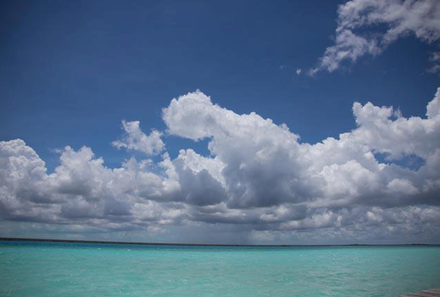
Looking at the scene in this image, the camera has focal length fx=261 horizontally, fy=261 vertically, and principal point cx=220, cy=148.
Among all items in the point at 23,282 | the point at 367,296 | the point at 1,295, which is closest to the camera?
the point at 1,295

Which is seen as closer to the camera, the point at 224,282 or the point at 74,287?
the point at 74,287

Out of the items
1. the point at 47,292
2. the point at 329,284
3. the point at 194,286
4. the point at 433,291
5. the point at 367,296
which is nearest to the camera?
the point at 433,291

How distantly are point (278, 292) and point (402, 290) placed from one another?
34.2 feet

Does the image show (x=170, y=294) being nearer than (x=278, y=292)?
Yes

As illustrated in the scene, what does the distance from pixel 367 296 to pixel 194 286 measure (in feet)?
45.8

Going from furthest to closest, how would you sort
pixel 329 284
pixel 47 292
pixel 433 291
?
pixel 329 284 < pixel 47 292 < pixel 433 291

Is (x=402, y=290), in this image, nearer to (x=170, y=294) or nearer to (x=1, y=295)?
(x=170, y=294)

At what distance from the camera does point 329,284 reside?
2523cm

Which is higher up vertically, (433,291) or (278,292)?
(433,291)

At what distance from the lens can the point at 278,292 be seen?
835 inches

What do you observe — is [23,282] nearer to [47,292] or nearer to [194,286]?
[47,292]

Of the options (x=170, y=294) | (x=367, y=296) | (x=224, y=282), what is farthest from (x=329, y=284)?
(x=170, y=294)

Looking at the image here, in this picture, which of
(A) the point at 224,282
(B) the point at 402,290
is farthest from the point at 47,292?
(B) the point at 402,290

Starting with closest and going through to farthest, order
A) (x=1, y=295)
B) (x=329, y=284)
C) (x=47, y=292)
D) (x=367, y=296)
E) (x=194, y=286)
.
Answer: (x=1, y=295)
(x=47, y=292)
(x=367, y=296)
(x=194, y=286)
(x=329, y=284)
